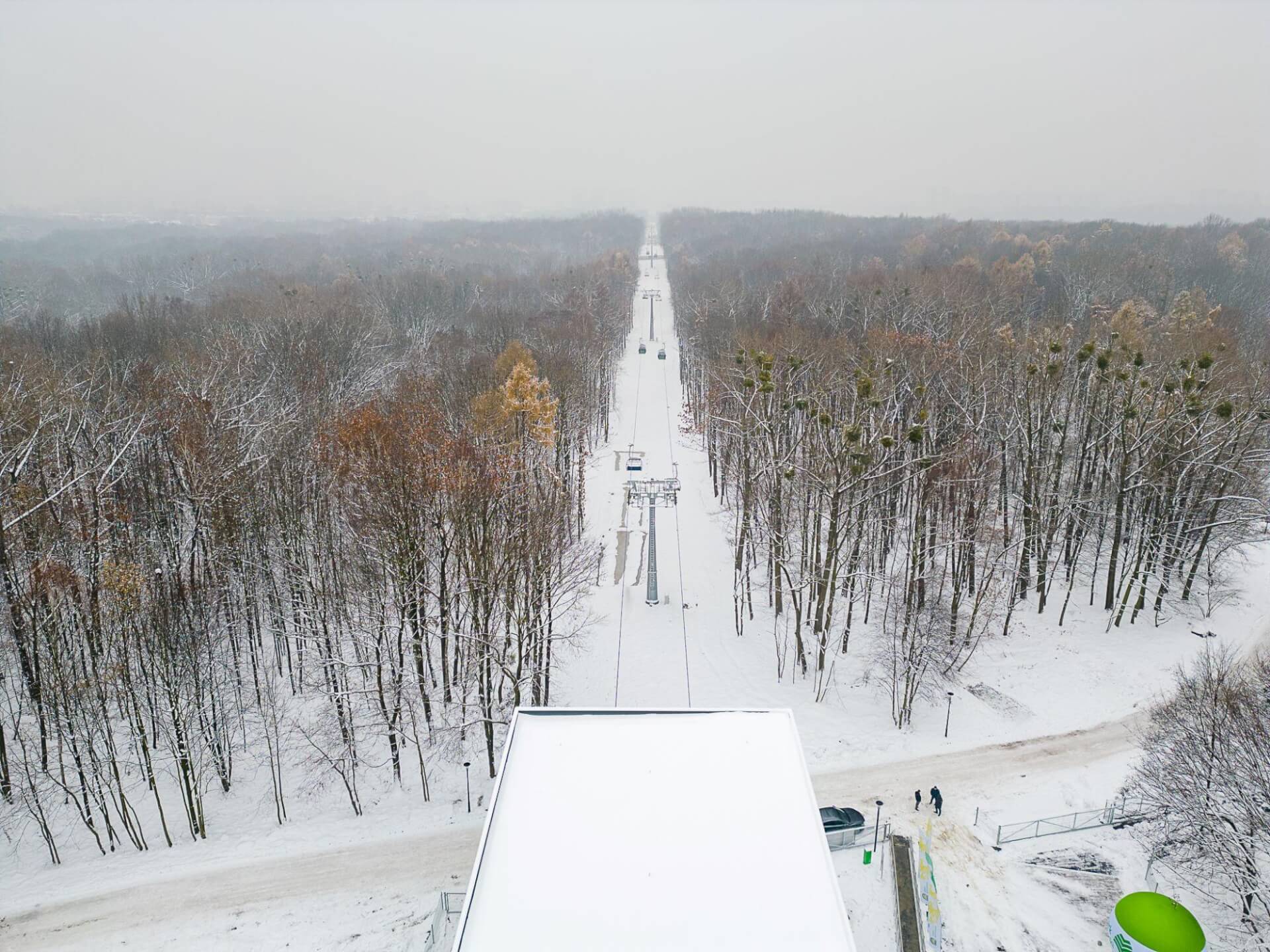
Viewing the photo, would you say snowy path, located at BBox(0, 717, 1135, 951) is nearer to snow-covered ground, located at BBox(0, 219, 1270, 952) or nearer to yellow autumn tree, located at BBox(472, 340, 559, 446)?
snow-covered ground, located at BBox(0, 219, 1270, 952)

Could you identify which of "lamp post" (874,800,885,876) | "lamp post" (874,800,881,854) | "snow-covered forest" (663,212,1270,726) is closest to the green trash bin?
"lamp post" (874,800,885,876)

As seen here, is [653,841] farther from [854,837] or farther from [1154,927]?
[1154,927]

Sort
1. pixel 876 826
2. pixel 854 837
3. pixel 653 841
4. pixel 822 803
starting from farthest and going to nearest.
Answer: pixel 822 803 → pixel 876 826 → pixel 854 837 → pixel 653 841

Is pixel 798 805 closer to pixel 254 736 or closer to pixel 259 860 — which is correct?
pixel 259 860

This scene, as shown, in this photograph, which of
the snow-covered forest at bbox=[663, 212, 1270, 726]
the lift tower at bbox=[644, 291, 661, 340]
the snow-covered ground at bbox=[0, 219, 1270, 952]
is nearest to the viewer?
the snow-covered ground at bbox=[0, 219, 1270, 952]

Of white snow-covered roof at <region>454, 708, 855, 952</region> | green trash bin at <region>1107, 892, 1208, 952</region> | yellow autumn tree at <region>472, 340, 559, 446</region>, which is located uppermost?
yellow autumn tree at <region>472, 340, 559, 446</region>

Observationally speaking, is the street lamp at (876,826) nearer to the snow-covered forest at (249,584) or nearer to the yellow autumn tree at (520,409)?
the snow-covered forest at (249,584)

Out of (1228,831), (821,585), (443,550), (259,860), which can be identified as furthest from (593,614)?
(1228,831)

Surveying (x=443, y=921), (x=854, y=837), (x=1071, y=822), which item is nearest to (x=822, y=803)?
(x=854, y=837)
